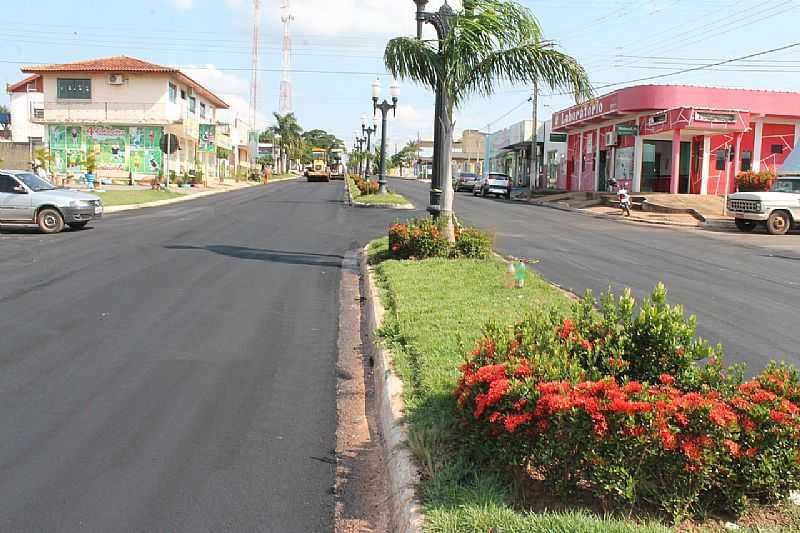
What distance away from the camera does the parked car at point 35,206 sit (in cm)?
1978

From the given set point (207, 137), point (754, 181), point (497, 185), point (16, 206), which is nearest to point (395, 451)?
point (16, 206)

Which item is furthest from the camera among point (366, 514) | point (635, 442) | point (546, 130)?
point (546, 130)

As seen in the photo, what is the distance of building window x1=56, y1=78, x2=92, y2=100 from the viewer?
2157 inches

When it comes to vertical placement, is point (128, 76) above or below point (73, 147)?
above

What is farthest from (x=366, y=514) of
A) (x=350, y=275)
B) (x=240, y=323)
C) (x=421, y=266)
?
(x=350, y=275)

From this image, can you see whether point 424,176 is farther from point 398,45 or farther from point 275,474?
point 275,474

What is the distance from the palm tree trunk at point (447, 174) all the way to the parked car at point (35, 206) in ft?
36.2

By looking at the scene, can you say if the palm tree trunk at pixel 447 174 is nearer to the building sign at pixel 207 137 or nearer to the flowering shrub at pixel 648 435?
the flowering shrub at pixel 648 435

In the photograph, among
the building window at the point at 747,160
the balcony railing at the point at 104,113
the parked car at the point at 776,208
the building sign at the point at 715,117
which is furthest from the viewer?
the balcony railing at the point at 104,113

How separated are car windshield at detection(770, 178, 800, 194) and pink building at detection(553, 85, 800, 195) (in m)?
8.20

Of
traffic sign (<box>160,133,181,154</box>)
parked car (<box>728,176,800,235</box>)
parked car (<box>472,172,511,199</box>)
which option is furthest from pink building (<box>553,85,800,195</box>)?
traffic sign (<box>160,133,181,154</box>)

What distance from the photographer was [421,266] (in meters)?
12.2

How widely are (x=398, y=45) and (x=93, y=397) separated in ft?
29.7

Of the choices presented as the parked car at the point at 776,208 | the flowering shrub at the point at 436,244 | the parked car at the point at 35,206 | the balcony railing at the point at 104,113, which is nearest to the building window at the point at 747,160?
the parked car at the point at 776,208
